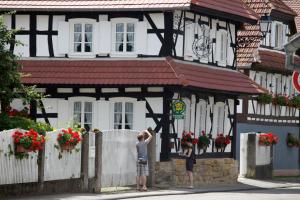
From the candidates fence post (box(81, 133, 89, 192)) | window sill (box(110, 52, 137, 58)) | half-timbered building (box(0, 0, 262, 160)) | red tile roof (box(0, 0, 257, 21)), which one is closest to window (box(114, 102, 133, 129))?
half-timbered building (box(0, 0, 262, 160))

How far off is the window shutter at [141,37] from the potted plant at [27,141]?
10.5 metres

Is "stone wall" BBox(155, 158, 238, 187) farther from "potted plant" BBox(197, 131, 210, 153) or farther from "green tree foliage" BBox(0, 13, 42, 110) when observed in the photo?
"green tree foliage" BBox(0, 13, 42, 110)

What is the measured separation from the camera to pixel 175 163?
3312 centimetres

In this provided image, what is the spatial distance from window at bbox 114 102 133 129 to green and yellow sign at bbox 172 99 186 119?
8.00ft

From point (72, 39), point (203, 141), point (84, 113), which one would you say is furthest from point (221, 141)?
point (72, 39)

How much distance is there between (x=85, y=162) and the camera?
2706cm

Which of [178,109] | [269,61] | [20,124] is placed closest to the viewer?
[20,124]

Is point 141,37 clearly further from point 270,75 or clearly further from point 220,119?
point 270,75

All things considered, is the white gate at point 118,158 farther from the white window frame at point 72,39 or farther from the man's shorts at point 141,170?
the white window frame at point 72,39

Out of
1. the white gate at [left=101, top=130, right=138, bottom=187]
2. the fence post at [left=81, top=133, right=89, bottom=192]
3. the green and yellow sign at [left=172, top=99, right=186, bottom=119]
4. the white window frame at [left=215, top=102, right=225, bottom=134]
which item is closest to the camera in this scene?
the fence post at [left=81, top=133, right=89, bottom=192]

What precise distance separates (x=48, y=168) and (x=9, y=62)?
15.5 feet

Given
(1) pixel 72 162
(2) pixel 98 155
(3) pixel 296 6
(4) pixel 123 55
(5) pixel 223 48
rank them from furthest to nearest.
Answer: (3) pixel 296 6, (5) pixel 223 48, (4) pixel 123 55, (2) pixel 98 155, (1) pixel 72 162

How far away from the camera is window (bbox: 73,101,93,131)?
34.8 m

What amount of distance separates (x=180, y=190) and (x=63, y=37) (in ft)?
27.5
